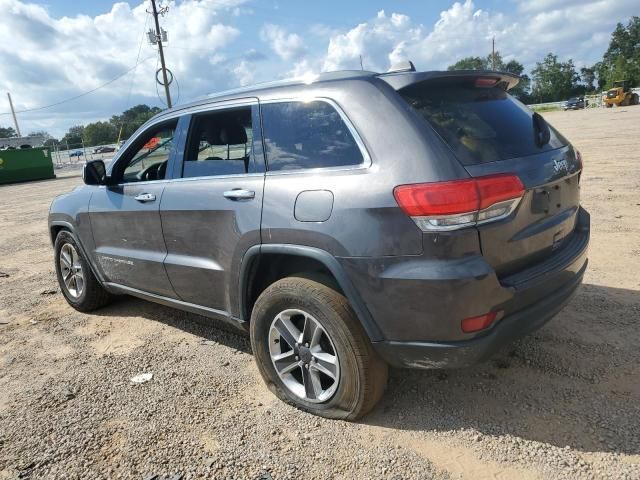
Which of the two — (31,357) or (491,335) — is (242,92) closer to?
(491,335)

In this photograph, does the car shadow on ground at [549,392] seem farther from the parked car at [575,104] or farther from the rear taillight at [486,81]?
the parked car at [575,104]

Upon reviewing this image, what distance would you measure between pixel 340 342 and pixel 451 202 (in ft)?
3.03

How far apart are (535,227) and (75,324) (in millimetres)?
4066

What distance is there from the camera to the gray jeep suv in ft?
7.67

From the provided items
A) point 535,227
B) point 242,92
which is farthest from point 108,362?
point 535,227

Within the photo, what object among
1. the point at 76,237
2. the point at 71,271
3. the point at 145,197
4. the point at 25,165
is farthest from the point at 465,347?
the point at 25,165

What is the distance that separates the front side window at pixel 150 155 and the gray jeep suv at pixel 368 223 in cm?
21

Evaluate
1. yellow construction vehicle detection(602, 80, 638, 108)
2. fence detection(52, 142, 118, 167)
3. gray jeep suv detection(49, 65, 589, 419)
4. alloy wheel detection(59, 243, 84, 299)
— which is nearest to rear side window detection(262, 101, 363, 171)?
gray jeep suv detection(49, 65, 589, 419)

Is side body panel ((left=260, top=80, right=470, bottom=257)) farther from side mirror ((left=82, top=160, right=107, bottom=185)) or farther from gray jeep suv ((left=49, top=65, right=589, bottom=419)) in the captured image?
side mirror ((left=82, top=160, right=107, bottom=185))

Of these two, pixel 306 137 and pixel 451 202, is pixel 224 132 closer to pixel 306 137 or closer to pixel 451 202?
pixel 306 137

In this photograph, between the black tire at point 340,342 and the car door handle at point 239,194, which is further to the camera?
the car door handle at point 239,194

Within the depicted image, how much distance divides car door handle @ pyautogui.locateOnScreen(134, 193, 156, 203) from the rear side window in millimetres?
1118

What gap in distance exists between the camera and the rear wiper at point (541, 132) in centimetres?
286

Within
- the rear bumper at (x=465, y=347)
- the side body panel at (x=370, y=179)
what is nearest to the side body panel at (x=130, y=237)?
the side body panel at (x=370, y=179)
